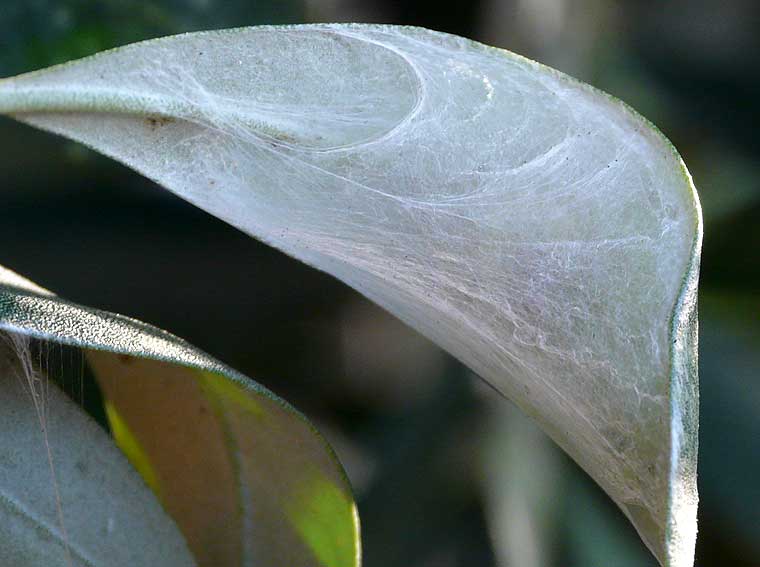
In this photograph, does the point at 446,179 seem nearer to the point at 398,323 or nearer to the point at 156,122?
the point at 156,122

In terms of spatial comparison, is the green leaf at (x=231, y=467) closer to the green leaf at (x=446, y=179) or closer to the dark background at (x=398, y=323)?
the green leaf at (x=446, y=179)

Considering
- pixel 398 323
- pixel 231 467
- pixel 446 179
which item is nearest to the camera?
pixel 446 179

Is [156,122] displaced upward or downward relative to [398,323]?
upward

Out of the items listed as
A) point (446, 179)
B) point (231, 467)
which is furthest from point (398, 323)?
point (446, 179)

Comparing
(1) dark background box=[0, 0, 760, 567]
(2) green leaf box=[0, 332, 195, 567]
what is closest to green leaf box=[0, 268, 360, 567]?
(2) green leaf box=[0, 332, 195, 567]

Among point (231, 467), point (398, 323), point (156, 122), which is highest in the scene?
point (156, 122)

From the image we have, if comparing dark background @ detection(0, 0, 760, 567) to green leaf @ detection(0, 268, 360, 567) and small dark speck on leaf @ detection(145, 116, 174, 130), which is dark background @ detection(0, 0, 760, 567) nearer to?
green leaf @ detection(0, 268, 360, 567)

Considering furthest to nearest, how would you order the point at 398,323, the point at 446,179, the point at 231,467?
the point at 398,323 → the point at 231,467 → the point at 446,179

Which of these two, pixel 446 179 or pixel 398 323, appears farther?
pixel 398 323

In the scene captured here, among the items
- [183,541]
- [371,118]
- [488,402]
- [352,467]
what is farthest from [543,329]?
[352,467]
